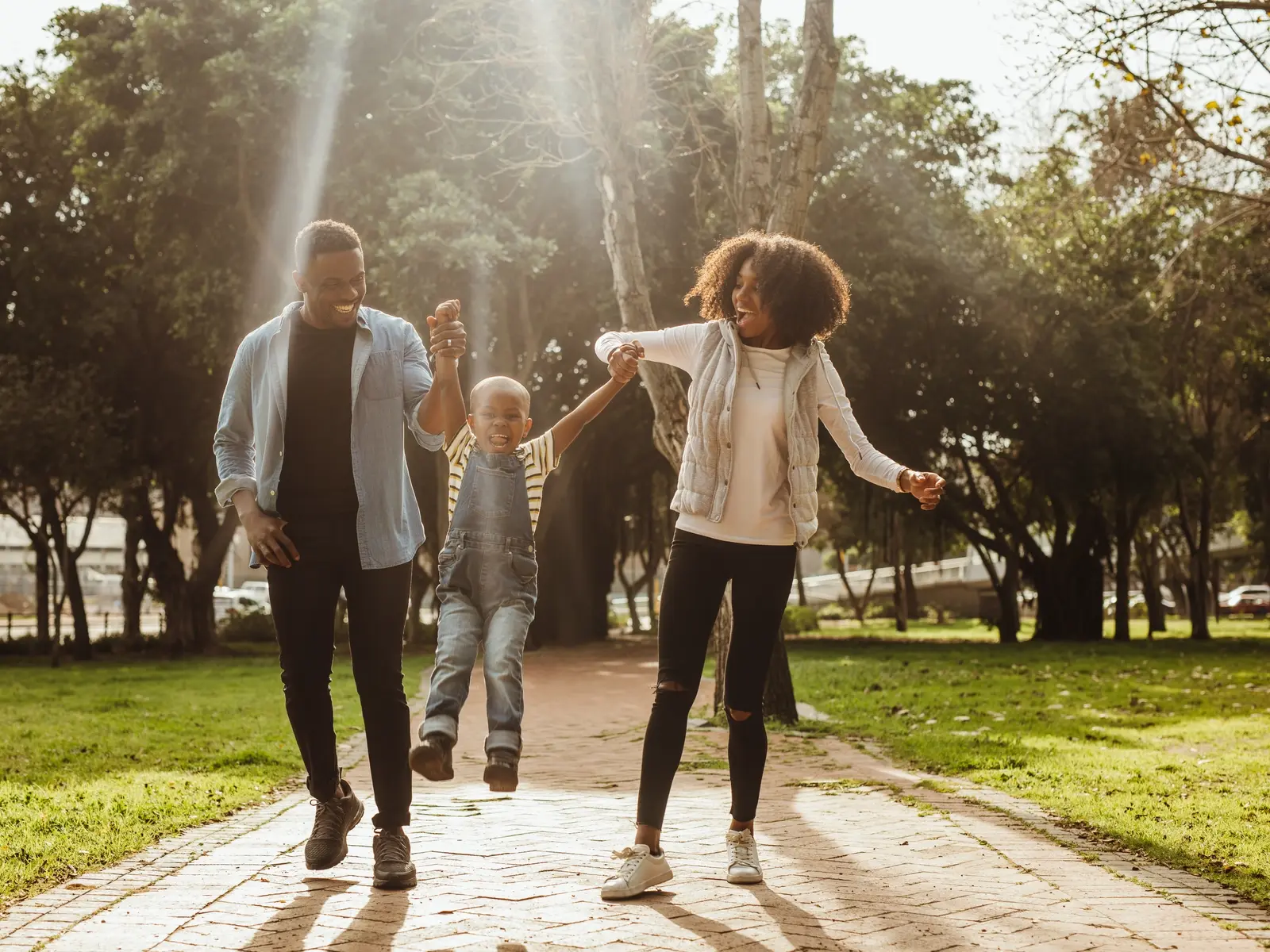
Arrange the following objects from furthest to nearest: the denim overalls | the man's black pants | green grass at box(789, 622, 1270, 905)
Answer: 1. green grass at box(789, 622, 1270, 905)
2. the man's black pants
3. the denim overalls

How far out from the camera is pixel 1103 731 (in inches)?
440

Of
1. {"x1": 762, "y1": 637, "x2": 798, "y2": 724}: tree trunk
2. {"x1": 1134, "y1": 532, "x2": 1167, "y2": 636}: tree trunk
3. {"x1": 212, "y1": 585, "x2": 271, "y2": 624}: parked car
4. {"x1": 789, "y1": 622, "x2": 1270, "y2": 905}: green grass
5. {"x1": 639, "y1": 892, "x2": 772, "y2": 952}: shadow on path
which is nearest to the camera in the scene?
{"x1": 639, "y1": 892, "x2": 772, "y2": 952}: shadow on path

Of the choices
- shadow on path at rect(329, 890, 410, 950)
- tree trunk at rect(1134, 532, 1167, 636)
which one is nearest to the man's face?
shadow on path at rect(329, 890, 410, 950)

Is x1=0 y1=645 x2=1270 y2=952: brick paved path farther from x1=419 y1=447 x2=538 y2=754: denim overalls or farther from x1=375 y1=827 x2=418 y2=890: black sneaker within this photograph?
x1=419 y1=447 x2=538 y2=754: denim overalls

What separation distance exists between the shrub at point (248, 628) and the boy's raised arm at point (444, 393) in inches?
1313

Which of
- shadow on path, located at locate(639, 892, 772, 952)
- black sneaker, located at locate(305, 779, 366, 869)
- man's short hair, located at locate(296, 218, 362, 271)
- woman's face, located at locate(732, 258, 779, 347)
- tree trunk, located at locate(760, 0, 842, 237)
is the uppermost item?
tree trunk, located at locate(760, 0, 842, 237)

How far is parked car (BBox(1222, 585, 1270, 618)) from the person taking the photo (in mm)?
67188

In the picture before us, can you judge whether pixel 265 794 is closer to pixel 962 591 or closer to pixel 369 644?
pixel 369 644

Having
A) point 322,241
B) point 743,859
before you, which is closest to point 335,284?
point 322,241

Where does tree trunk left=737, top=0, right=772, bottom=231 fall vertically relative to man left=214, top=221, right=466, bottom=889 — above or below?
above

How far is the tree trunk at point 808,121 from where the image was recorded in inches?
431

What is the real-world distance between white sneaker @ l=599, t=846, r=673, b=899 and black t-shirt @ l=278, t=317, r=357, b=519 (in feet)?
5.18

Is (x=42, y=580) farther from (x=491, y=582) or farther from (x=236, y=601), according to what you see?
(x=491, y=582)

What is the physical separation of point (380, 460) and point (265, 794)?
4228 mm
